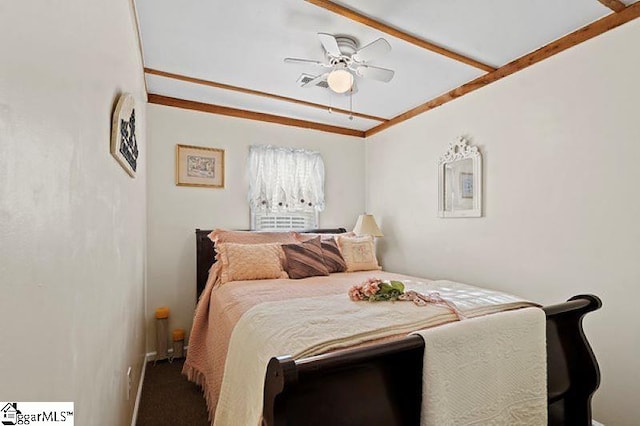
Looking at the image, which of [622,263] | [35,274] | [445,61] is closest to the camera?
[35,274]

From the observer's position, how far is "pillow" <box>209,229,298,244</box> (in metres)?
3.02

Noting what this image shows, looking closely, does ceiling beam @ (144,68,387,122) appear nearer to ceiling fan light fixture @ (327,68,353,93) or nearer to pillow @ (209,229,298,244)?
ceiling fan light fixture @ (327,68,353,93)

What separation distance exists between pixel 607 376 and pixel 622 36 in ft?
6.79

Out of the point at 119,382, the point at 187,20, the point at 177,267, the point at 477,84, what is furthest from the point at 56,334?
the point at 477,84

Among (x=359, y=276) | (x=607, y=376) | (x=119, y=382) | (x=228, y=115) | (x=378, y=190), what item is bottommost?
(x=607, y=376)

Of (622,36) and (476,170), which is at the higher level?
(622,36)

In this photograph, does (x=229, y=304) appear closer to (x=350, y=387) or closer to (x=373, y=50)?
(x=350, y=387)

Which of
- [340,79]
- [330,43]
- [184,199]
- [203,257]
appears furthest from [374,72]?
[203,257]

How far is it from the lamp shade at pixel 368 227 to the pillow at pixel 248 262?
1141mm

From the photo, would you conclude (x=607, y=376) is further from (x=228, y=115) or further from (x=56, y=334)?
(x=228, y=115)

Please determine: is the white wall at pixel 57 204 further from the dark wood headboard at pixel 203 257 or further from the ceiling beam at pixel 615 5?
the ceiling beam at pixel 615 5

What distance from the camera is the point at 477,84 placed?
2812 millimetres

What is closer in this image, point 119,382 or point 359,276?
point 119,382

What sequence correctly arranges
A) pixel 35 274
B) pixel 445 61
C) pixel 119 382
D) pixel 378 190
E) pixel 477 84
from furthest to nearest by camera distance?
1. pixel 378 190
2. pixel 477 84
3. pixel 445 61
4. pixel 119 382
5. pixel 35 274
